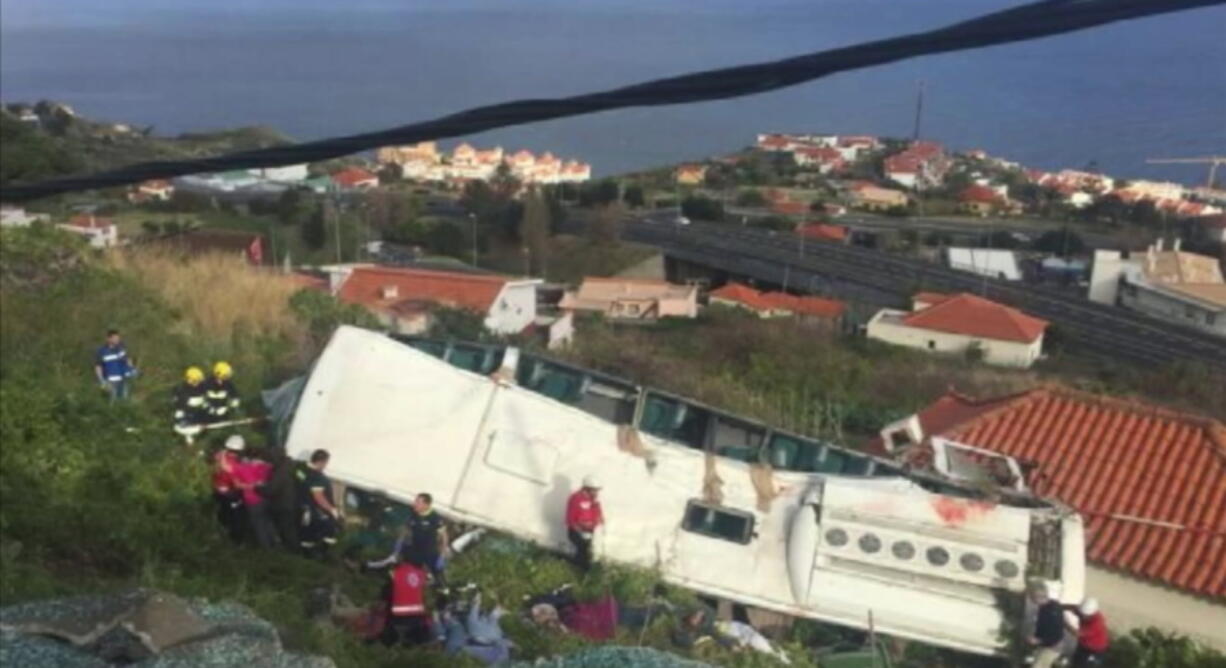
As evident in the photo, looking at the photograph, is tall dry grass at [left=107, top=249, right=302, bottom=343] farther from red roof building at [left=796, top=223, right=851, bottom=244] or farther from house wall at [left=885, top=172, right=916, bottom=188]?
house wall at [left=885, top=172, right=916, bottom=188]

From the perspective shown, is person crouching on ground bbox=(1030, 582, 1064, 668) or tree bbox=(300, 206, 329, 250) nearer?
person crouching on ground bbox=(1030, 582, 1064, 668)

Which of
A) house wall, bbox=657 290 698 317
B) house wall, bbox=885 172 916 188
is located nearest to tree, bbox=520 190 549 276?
house wall, bbox=657 290 698 317

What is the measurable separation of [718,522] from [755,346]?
13115 millimetres

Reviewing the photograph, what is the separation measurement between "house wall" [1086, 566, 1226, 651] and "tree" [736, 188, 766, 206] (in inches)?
1734

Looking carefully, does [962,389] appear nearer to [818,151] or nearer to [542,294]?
[542,294]

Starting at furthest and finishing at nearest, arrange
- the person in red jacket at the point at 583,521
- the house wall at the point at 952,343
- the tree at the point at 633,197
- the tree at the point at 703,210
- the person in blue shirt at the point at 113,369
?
the tree at the point at 633,197, the tree at the point at 703,210, the house wall at the point at 952,343, the person in blue shirt at the point at 113,369, the person in red jacket at the point at 583,521

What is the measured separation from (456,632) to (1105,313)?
3027 cm

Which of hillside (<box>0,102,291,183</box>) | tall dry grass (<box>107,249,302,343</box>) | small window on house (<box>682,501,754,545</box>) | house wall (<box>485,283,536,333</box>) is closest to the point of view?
small window on house (<box>682,501,754,545</box>)

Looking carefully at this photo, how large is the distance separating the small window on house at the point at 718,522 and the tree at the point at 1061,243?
37.7m

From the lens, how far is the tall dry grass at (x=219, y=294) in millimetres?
10812

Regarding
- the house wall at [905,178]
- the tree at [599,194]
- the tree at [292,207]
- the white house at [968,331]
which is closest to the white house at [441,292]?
the white house at [968,331]

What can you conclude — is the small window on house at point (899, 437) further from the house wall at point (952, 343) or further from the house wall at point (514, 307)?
the house wall at point (952, 343)

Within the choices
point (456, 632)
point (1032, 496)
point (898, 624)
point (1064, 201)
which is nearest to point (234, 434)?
point (456, 632)

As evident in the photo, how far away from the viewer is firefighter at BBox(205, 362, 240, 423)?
820cm
